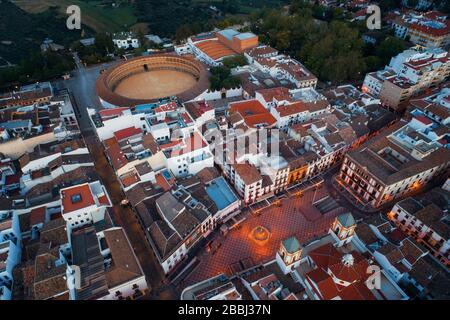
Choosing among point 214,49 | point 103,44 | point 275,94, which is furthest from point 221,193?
point 103,44

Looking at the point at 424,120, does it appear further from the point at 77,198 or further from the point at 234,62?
the point at 77,198

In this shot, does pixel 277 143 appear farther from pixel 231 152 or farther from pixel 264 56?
pixel 264 56

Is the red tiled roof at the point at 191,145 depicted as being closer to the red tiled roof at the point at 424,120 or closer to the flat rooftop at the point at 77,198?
the flat rooftop at the point at 77,198

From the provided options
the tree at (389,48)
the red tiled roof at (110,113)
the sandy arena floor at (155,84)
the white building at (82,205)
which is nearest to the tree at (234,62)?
the sandy arena floor at (155,84)

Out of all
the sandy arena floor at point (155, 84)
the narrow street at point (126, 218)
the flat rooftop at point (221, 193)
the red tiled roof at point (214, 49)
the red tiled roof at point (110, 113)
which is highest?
the red tiled roof at point (110, 113)

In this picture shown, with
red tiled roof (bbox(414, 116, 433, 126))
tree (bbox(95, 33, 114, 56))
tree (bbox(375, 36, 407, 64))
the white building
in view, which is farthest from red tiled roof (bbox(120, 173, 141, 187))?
tree (bbox(375, 36, 407, 64))

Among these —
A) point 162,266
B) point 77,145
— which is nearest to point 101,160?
point 77,145
